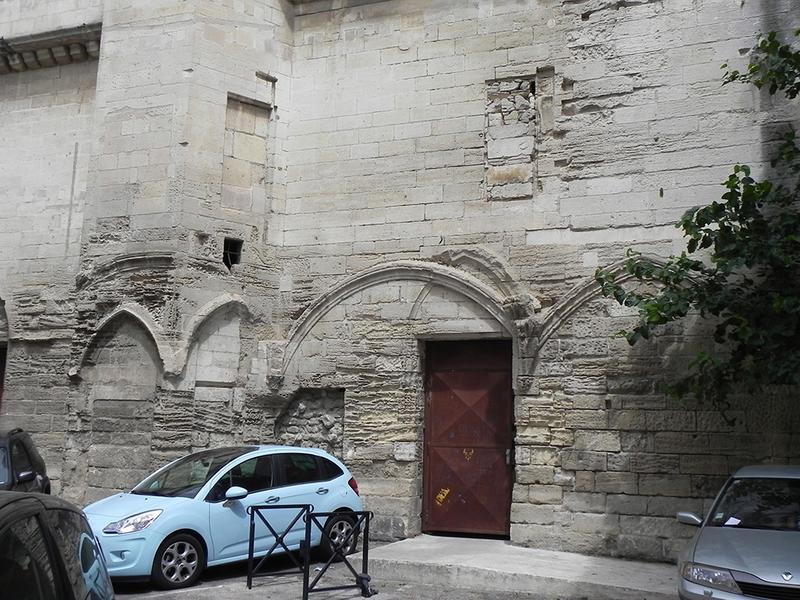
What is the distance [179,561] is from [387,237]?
191 inches

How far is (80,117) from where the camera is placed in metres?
11.7

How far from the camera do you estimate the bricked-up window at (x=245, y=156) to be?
34.4 ft

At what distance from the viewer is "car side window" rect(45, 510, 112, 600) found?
2.80m

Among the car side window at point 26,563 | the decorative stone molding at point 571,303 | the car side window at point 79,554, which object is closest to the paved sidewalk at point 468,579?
the decorative stone molding at point 571,303

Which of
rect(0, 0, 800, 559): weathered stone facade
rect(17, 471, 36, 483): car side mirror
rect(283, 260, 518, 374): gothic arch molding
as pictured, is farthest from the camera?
rect(283, 260, 518, 374): gothic arch molding

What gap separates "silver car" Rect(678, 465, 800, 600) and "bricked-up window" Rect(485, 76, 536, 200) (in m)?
4.56

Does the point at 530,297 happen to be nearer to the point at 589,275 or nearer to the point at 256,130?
the point at 589,275

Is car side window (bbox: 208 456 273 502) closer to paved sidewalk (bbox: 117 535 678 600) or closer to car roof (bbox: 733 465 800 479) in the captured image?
paved sidewalk (bbox: 117 535 678 600)

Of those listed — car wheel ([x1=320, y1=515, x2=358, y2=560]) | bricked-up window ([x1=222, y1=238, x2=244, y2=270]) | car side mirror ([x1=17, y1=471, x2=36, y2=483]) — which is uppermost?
bricked-up window ([x1=222, y1=238, x2=244, y2=270])

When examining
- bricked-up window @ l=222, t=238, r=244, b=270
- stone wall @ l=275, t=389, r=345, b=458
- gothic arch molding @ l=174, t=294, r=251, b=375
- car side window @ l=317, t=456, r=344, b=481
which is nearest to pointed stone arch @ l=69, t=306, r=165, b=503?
gothic arch molding @ l=174, t=294, r=251, b=375

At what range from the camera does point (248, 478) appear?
778 centimetres

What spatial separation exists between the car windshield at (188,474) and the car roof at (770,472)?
4612mm

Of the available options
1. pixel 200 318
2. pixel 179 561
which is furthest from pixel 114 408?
pixel 179 561

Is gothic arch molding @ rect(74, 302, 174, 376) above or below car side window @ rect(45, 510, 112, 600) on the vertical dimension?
above
